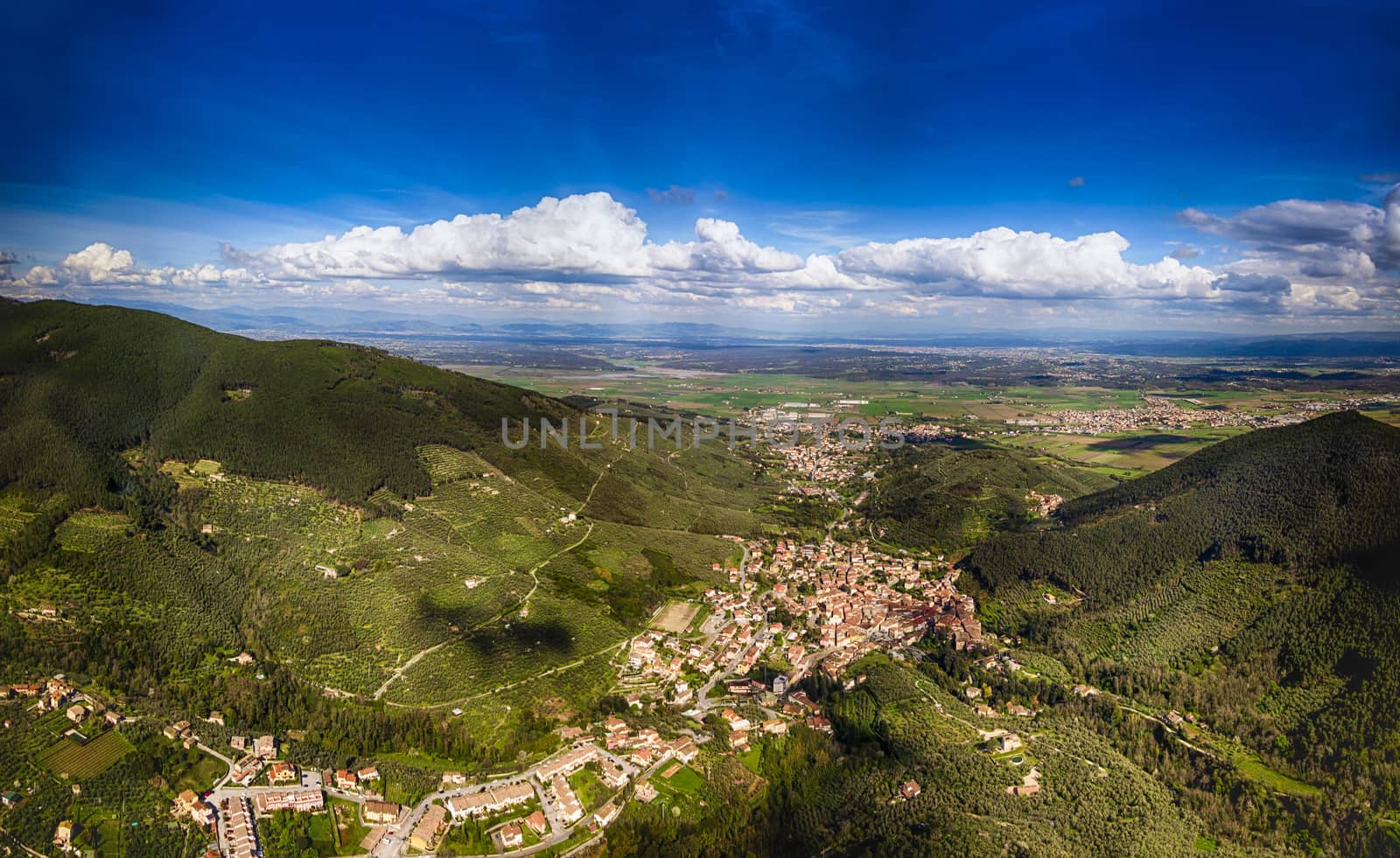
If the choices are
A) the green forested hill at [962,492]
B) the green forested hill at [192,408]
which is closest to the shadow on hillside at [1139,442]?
the green forested hill at [962,492]

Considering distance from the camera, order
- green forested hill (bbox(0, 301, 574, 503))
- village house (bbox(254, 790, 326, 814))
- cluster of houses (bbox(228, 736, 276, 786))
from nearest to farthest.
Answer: village house (bbox(254, 790, 326, 814))
cluster of houses (bbox(228, 736, 276, 786))
green forested hill (bbox(0, 301, 574, 503))

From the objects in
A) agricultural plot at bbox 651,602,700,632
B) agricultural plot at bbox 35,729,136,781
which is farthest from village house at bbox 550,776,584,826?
agricultural plot at bbox 35,729,136,781

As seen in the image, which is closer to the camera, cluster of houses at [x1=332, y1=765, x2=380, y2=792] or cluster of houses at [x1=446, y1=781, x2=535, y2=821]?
cluster of houses at [x1=446, y1=781, x2=535, y2=821]

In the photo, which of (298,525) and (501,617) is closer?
(501,617)

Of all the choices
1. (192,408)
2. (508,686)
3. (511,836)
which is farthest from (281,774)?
(192,408)

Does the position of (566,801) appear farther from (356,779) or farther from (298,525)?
(298,525)

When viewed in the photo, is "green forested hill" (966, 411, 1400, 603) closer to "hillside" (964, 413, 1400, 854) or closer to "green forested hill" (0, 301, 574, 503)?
"hillside" (964, 413, 1400, 854)

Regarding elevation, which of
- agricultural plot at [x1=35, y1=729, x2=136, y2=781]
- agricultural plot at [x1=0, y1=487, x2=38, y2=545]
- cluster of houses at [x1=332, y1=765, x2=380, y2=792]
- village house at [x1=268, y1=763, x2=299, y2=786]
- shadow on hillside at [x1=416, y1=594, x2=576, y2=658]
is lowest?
cluster of houses at [x1=332, y1=765, x2=380, y2=792]
